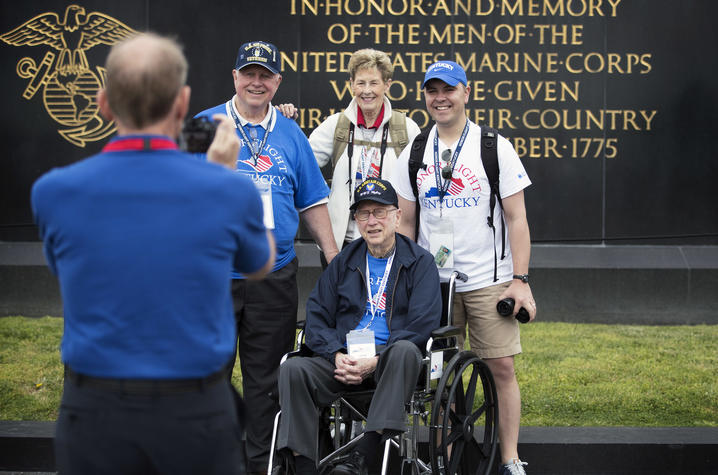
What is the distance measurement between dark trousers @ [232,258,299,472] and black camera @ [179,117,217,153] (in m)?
1.82

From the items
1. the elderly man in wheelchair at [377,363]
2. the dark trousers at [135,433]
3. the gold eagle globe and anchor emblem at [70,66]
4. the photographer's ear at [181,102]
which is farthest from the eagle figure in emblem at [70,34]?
the dark trousers at [135,433]

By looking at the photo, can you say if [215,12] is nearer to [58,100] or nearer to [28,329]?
[58,100]

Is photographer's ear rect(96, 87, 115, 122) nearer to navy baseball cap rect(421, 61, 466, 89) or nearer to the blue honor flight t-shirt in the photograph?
the blue honor flight t-shirt

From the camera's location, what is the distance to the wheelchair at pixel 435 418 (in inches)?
150

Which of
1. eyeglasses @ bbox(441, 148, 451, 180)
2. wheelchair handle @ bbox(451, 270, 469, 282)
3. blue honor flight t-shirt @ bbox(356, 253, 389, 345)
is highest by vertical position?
eyeglasses @ bbox(441, 148, 451, 180)

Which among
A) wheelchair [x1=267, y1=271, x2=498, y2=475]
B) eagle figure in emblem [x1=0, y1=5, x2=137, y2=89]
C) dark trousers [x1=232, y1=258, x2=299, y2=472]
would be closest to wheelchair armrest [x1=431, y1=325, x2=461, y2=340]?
wheelchair [x1=267, y1=271, x2=498, y2=475]

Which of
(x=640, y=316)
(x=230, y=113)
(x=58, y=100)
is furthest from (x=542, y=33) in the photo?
(x=230, y=113)

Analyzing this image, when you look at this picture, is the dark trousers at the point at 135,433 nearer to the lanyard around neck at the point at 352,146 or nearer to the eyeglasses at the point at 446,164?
the eyeglasses at the point at 446,164

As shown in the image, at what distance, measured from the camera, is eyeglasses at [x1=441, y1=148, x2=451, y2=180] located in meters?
4.27

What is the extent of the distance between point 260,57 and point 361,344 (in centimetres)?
136

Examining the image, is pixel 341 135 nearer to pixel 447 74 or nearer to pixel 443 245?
pixel 447 74

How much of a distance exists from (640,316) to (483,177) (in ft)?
15.7

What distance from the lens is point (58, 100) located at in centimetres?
881

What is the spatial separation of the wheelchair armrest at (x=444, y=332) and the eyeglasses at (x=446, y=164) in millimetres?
714
